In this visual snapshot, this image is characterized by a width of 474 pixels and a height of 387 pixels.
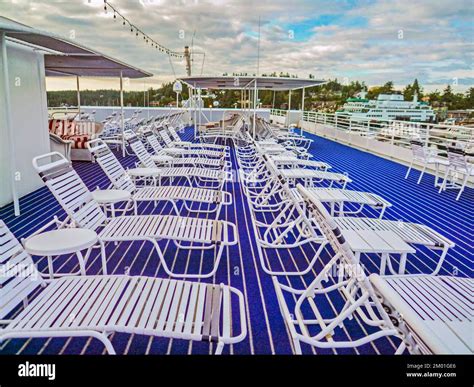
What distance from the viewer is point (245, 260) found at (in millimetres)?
3035

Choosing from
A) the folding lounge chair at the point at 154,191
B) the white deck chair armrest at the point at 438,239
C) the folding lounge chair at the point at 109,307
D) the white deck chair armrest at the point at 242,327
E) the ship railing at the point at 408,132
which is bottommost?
the white deck chair armrest at the point at 242,327

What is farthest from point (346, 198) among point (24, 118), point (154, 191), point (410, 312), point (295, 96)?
point (295, 96)

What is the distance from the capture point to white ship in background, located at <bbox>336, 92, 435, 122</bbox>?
8781mm

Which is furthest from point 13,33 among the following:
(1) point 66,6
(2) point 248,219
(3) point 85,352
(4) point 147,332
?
(4) point 147,332

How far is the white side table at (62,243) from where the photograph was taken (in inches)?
89.5

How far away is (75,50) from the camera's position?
4.97 meters

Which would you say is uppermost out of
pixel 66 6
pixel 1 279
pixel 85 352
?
pixel 66 6

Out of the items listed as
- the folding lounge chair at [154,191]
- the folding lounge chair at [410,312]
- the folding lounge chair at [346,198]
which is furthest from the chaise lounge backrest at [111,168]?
the folding lounge chair at [410,312]

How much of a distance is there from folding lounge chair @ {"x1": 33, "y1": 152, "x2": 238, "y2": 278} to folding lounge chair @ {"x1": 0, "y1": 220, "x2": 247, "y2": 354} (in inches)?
23.9

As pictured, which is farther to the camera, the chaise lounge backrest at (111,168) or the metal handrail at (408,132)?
the metal handrail at (408,132)

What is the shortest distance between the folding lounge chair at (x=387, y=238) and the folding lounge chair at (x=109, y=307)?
888mm
